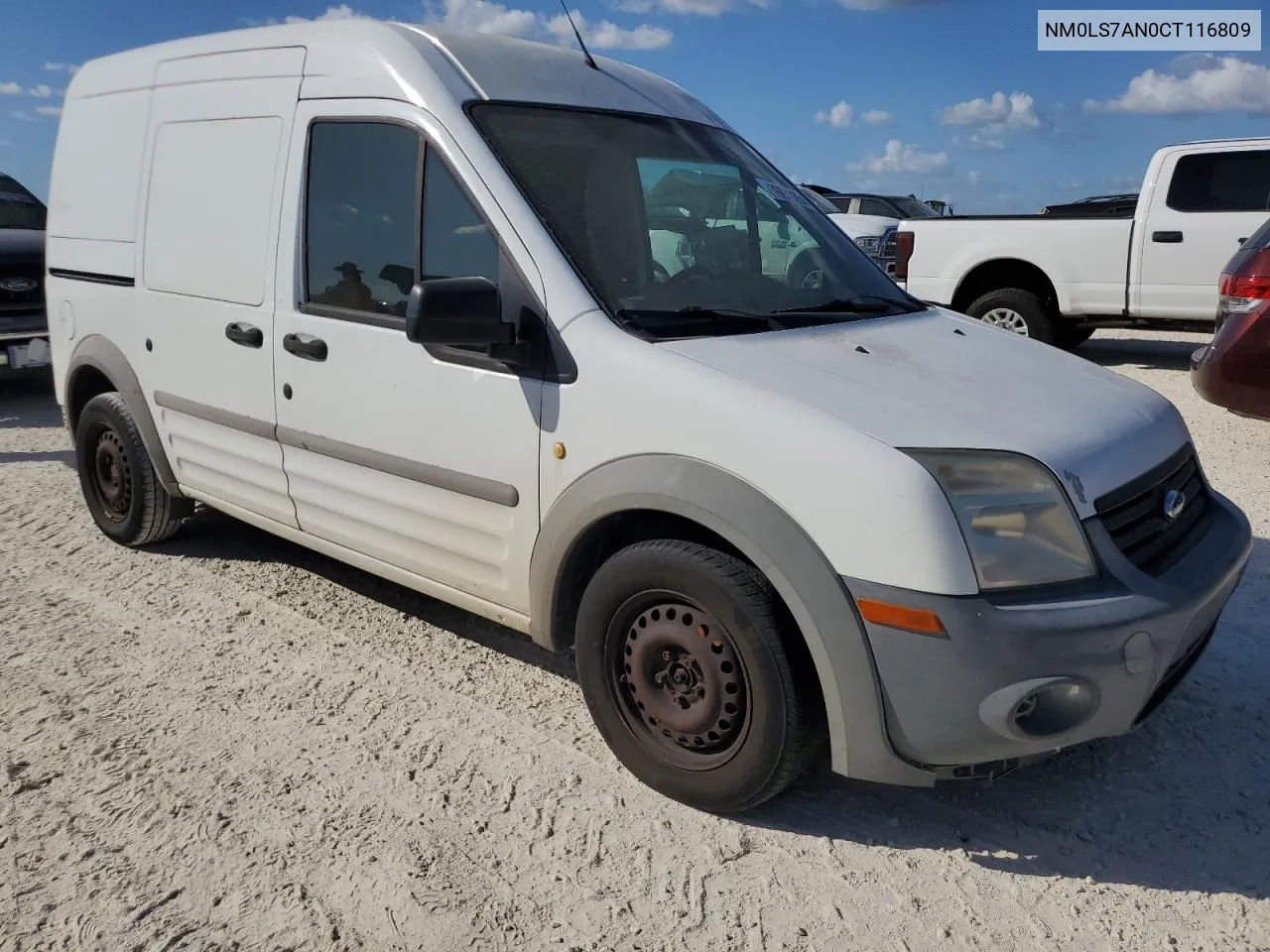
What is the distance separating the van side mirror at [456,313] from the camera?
272cm

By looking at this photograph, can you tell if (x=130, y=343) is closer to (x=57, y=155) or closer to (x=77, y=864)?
(x=57, y=155)

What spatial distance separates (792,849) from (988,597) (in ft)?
2.81

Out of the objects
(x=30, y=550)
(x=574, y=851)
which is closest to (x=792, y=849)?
(x=574, y=851)

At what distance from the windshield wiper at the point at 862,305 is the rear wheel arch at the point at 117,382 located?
280 cm

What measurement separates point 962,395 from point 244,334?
2481 mm

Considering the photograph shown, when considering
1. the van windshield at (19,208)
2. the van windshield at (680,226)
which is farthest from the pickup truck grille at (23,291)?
the van windshield at (680,226)

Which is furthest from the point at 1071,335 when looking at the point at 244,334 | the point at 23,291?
the point at 23,291

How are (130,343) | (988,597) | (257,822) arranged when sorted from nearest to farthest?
1. (988,597)
2. (257,822)
3. (130,343)

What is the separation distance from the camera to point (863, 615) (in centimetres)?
240

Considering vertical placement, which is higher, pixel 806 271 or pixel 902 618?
pixel 806 271

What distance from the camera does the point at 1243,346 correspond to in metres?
5.71

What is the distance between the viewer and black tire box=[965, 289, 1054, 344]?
375 inches

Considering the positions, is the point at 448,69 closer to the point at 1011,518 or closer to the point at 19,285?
the point at 1011,518

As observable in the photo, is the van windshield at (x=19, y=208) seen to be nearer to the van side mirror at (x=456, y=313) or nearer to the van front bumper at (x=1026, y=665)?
the van side mirror at (x=456, y=313)
